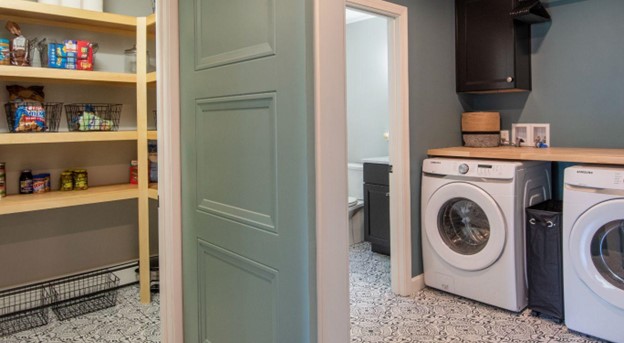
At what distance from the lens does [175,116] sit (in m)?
2.00

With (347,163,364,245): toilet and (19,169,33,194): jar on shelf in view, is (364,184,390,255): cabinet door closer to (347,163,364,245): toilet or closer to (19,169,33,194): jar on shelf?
(347,163,364,245): toilet

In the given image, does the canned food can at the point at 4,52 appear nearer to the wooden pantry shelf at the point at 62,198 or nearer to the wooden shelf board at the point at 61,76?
the wooden shelf board at the point at 61,76

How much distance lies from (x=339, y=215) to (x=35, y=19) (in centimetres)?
252

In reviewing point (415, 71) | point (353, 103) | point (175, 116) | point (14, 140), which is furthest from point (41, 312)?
point (353, 103)

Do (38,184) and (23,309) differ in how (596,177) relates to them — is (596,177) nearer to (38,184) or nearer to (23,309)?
(38,184)

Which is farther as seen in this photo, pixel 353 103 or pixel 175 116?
pixel 353 103

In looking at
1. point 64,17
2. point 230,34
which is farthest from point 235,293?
point 64,17

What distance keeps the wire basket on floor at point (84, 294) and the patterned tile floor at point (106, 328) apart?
0.06 m

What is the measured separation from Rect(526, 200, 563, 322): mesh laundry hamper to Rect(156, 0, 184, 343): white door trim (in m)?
2.09

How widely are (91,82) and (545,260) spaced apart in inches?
123

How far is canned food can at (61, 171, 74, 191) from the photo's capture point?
2.94m

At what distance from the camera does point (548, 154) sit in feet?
8.99

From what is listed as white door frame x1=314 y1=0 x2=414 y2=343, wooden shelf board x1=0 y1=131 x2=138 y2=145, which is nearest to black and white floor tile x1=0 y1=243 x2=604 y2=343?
wooden shelf board x1=0 y1=131 x2=138 y2=145

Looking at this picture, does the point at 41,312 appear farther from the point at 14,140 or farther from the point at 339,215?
the point at 339,215
